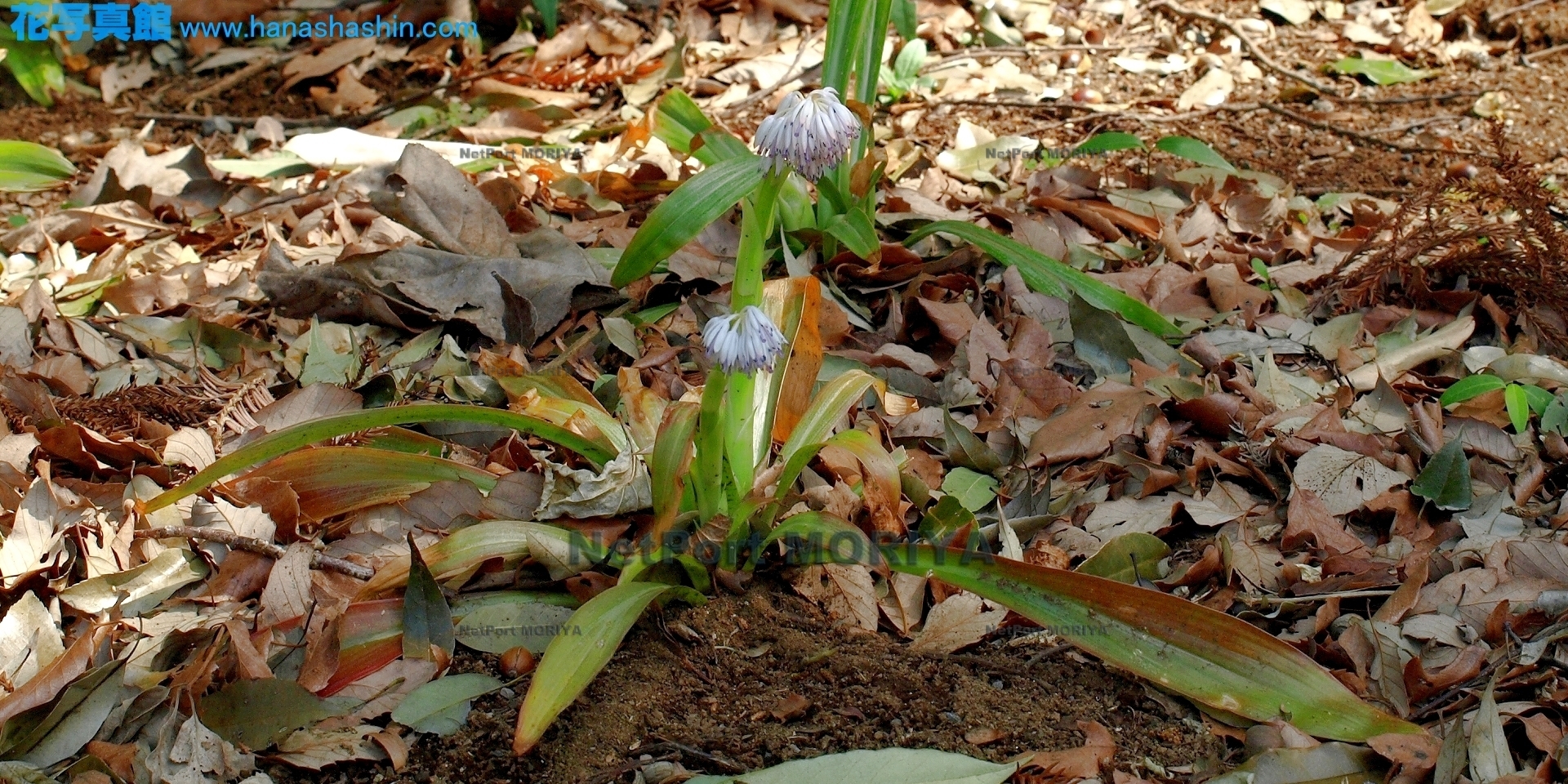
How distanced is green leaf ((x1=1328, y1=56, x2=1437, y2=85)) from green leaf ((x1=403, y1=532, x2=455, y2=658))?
132 inches

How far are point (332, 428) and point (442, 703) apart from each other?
455 millimetres

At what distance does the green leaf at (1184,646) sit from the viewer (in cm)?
→ 160

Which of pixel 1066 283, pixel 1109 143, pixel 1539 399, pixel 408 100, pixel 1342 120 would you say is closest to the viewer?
pixel 1539 399

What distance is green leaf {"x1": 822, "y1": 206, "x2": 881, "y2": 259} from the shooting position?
2625 mm

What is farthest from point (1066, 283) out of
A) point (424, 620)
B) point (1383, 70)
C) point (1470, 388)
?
point (1383, 70)

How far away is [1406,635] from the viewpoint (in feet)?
5.89

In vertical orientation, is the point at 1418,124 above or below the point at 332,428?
below

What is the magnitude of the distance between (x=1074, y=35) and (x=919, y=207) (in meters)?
1.45

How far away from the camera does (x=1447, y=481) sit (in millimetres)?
2043

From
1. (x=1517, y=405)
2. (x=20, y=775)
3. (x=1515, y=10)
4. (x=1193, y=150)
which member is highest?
(x=1515, y=10)

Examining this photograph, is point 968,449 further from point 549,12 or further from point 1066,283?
point 549,12

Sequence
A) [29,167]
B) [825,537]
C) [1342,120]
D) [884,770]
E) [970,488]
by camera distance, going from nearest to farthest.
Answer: [884,770]
[825,537]
[970,488]
[29,167]
[1342,120]

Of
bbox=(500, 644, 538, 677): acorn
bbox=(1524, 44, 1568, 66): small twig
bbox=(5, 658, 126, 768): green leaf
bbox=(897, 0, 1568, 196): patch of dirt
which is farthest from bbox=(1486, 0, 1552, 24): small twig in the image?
bbox=(5, 658, 126, 768): green leaf

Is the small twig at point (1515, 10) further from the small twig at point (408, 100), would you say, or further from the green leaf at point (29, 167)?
the green leaf at point (29, 167)
